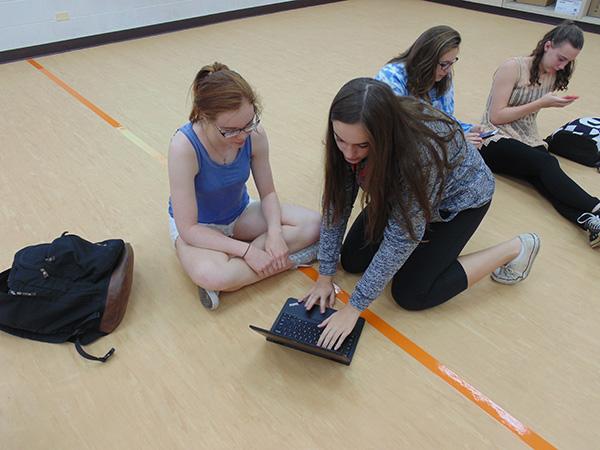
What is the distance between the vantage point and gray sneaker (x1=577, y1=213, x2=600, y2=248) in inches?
70.1

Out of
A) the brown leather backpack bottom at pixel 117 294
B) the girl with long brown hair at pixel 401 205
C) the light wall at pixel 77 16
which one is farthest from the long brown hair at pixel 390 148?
the light wall at pixel 77 16

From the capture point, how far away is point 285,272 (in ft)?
5.56

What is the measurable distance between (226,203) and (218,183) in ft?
0.42

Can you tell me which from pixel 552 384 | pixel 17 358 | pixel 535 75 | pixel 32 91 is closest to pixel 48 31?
pixel 32 91

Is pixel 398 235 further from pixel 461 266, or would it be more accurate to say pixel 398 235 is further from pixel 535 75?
pixel 535 75

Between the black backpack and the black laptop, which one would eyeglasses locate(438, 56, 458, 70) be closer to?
the black laptop

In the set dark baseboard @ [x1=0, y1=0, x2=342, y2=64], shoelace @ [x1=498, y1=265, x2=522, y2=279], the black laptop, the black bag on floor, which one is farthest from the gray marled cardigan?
dark baseboard @ [x1=0, y1=0, x2=342, y2=64]

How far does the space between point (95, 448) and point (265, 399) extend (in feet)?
1.48

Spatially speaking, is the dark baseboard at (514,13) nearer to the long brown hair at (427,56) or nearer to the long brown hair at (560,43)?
the long brown hair at (560,43)

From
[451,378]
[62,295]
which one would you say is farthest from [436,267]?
[62,295]

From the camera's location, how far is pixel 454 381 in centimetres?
133

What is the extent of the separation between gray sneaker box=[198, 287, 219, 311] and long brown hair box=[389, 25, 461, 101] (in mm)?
1082

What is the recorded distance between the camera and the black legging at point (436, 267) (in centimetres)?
144

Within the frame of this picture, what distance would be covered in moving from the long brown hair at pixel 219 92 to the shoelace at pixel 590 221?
143cm
